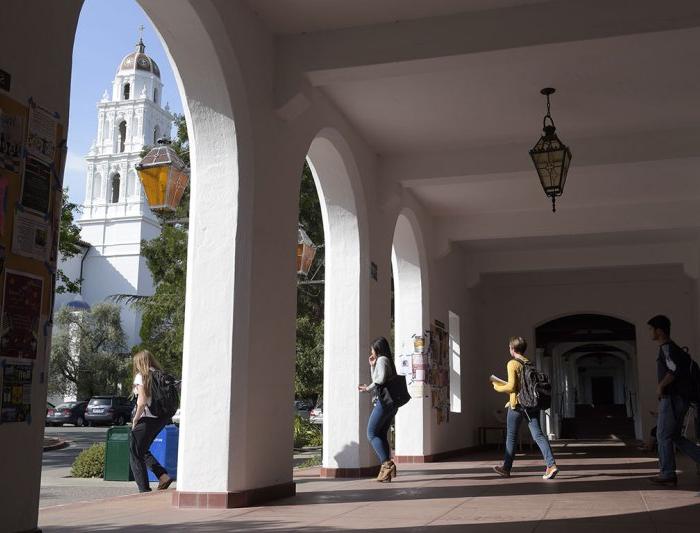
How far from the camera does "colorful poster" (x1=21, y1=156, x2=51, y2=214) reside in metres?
3.90

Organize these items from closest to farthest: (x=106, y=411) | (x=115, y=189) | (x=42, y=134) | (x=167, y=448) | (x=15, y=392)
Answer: (x=15, y=392)
(x=42, y=134)
(x=167, y=448)
(x=106, y=411)
(x=115, y=189)

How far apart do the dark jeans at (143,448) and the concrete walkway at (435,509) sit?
813mm

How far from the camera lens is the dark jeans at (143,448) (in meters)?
7.66

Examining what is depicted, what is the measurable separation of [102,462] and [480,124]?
619cm

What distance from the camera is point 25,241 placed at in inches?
153

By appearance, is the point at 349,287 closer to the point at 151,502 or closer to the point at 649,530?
the point at 151,502

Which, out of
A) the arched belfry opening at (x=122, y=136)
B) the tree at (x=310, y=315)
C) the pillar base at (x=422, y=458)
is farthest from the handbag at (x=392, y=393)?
the arched belfry opening at (x=122, y=136)

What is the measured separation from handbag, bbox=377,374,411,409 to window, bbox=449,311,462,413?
25.2 ft

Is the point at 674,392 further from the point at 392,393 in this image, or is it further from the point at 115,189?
the point at 115,189

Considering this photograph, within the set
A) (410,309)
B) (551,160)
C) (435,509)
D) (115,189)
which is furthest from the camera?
(115,189)

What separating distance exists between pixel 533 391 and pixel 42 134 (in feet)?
19.3

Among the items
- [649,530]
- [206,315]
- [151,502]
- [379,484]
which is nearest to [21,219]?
[206,315]

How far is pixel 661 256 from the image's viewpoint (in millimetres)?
16125

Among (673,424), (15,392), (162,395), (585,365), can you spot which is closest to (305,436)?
(162,395)
